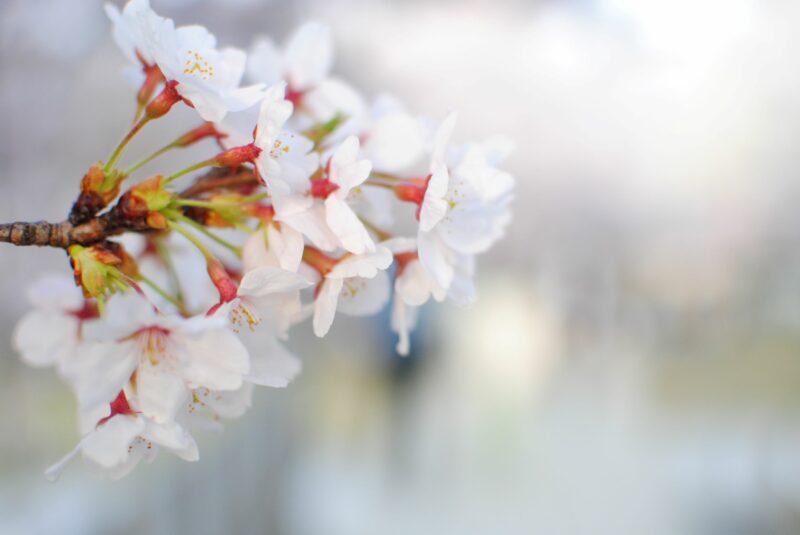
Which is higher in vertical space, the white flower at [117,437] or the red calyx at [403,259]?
the red calyx at [403,259]

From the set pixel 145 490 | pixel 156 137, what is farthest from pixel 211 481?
pixel 156 137

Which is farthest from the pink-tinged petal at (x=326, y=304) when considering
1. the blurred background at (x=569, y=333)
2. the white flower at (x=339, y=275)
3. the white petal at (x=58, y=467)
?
the blurred background at (x=569, y=333)

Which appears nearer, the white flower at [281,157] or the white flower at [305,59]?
the white flower at [281,157]

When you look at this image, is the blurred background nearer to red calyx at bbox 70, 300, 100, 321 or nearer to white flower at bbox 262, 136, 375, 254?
red calyx at bbox 70, 300, 100, 321

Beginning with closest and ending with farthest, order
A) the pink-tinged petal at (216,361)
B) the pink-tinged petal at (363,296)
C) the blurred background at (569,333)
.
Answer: the pink-tinged petal at (216,361) → the pink-tinged petal at (363,296) → the blurred background at (569,333)

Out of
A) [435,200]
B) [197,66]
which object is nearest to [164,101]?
[197,66]

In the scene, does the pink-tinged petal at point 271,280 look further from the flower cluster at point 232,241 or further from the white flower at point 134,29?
the white flower at point 134,29
